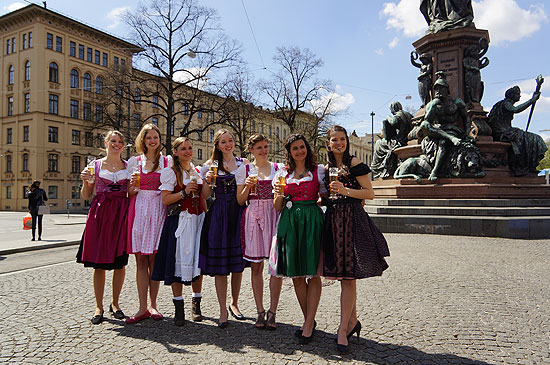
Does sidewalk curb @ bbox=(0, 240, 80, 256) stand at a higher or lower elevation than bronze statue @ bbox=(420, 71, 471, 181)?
lower

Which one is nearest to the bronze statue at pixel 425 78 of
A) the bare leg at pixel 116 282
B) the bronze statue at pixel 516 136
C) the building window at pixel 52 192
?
the bronze statue at pixel 516 136

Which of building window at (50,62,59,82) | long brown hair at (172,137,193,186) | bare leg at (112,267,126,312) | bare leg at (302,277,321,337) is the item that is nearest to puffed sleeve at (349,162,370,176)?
bare leg at (302,277,321,337)

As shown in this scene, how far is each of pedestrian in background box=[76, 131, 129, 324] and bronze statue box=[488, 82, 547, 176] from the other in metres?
14.0

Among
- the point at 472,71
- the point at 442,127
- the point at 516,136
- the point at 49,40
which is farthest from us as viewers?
the point at 49,40

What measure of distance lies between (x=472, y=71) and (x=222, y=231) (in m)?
14.6

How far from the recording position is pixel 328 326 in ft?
14.1

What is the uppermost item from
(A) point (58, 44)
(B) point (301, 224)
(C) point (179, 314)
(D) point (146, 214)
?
(A) point (58, 44)

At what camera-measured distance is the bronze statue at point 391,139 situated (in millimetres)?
16547

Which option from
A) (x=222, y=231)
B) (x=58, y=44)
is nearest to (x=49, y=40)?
(x=58, y=44)

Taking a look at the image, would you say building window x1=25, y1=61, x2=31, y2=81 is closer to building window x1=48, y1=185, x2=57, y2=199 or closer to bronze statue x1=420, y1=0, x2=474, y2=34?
building window x1=48, y1=185, x2=57, y2=199

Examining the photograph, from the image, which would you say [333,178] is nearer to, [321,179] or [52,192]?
[321,179]

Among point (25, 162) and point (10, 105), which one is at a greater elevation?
point (10, 105)

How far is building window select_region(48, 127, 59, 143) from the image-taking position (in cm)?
4331

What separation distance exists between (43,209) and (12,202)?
36.4 metres
